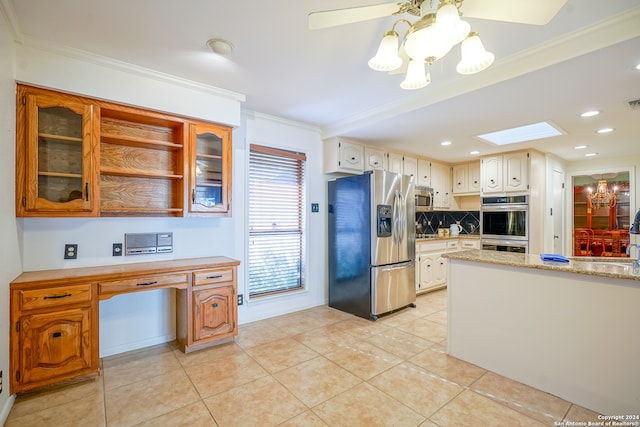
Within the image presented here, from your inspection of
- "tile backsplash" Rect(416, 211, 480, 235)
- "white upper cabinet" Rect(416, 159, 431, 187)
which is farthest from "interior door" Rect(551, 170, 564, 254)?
"white upper cabinet" Rect(416, 159, 431, 187)

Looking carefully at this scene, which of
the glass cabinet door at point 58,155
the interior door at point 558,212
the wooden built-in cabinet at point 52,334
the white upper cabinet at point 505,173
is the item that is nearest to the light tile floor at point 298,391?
the wooden built-in cabinet at point 52,334

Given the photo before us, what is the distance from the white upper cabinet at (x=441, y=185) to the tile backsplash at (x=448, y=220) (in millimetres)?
423

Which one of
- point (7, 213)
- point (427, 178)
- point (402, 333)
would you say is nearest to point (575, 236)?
point (427, 178)

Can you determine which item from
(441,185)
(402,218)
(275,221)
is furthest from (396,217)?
(441,185)

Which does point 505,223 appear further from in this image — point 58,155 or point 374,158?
point 58,155

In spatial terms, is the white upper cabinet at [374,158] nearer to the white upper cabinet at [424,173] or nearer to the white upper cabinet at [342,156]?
the white upper cabinet at [342,156]

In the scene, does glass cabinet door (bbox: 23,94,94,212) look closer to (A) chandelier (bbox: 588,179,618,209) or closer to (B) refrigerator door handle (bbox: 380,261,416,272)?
(B) refrigerator door handle (bbox: 380,261,416,272)

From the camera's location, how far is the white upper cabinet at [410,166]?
489 cm

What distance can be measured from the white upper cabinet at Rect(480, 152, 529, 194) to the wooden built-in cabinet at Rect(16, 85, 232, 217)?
4.20m

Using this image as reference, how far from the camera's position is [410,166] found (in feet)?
16.4

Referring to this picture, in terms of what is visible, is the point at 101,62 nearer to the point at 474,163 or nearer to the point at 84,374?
the point at 84,374

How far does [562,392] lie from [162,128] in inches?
153

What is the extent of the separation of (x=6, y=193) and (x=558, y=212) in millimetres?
7058

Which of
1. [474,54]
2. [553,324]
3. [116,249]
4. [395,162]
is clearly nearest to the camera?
[474,54]
